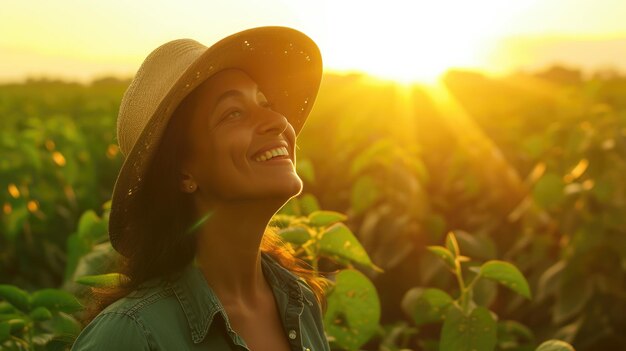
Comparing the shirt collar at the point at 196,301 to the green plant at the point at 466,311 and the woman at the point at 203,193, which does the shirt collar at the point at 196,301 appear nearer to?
the woman at the point at 203,193

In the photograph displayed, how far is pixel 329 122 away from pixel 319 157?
2.00m

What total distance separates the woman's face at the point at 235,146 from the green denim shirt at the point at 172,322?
0.68ft

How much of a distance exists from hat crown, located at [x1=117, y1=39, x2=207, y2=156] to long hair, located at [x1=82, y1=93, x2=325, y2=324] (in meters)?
0.06

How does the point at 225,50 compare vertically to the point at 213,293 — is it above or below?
above

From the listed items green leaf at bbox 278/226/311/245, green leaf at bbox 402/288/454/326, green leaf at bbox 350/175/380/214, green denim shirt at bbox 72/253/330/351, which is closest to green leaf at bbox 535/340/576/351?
green leaf at bbox 402/288/454/326

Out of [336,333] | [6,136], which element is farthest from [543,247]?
[6,136]

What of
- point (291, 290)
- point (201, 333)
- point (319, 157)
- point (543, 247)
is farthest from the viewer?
point (319, 157)

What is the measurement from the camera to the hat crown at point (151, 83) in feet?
6.50

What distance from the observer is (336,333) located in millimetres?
2488

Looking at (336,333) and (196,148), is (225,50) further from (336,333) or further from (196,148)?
(336,333)

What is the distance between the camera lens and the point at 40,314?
7.54ft

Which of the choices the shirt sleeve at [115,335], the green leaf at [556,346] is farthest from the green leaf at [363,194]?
the shirt sleeve at [115,335]

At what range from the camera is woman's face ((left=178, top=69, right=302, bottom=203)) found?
6.31 ft

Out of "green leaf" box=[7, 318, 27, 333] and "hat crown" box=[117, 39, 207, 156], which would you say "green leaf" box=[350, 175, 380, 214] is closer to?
"green leaf" box=[7, 318, 27, 333]
